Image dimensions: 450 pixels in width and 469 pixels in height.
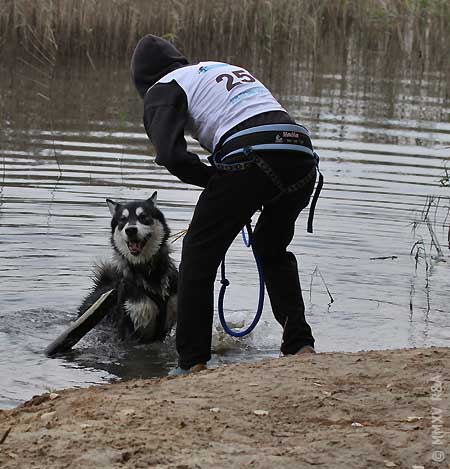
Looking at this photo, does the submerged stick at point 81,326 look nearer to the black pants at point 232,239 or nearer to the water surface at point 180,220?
the water surface at point 180,220

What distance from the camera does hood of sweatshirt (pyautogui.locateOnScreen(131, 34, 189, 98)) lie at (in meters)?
6.59

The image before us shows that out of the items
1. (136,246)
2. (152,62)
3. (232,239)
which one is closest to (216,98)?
(152,62)

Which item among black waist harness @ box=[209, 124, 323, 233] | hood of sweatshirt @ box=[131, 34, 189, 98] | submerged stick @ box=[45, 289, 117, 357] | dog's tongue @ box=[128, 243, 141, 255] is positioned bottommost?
submerged stick @ box=[45, 289, 117, 357]

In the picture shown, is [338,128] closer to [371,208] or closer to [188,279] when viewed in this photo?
[371,208]

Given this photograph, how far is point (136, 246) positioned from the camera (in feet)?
27.4

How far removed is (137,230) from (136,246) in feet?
0.53

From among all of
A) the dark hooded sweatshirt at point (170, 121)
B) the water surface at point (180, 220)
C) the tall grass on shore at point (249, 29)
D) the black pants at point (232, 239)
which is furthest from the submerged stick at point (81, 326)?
the tall grass on shore at point (249, 29)

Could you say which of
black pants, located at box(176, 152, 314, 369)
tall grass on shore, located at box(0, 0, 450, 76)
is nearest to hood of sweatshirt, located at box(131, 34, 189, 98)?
black pants, located at box(176, 152, 314, 369)

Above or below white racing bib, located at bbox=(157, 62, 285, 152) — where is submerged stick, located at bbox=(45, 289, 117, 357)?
below

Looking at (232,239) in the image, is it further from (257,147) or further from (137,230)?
(137,230)

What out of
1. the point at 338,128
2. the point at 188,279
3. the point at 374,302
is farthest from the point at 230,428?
the point at 338,128

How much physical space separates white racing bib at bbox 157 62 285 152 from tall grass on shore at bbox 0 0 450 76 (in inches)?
500

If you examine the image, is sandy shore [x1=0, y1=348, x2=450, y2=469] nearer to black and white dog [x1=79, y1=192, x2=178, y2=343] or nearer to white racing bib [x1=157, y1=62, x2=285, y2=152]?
white racing bib [x1=157, y1=62, x2=285, y2=152]

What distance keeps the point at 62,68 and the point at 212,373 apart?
14.4 meters
